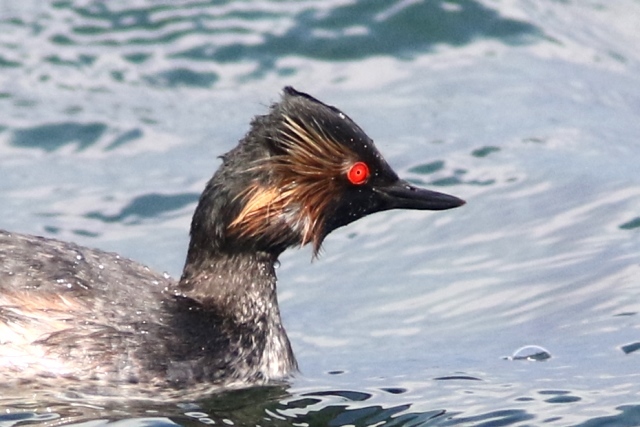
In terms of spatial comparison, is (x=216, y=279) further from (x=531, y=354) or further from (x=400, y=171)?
(x=400, y=171)

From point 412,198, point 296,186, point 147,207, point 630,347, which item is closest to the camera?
point 296,186

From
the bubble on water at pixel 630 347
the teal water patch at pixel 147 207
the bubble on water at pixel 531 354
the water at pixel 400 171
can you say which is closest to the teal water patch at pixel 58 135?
the water at pixel 400 171

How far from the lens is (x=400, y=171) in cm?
1218

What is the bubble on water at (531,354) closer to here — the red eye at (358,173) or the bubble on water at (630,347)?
the bubble on water at (630,347)

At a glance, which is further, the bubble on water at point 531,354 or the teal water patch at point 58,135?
the teal water patch at point 58,135

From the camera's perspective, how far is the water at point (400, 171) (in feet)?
26.8

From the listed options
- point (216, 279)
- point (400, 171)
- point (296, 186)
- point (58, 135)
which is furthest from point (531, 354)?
point (58, 135)

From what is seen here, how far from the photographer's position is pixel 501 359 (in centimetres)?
883

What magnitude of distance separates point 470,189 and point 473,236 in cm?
79

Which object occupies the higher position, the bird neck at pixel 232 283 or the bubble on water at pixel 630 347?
the bird neck at pixel 232 283

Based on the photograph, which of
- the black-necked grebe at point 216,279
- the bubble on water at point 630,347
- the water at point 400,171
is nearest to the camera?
the black-necked grebe at point 216,279

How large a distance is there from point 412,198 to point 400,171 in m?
3.89

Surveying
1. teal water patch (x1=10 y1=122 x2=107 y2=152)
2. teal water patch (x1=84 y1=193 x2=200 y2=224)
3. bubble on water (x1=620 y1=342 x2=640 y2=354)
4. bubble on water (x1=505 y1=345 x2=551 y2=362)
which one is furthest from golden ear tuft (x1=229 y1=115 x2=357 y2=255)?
teal water patch (x1=10 y1=122 x2=107 y2=152)

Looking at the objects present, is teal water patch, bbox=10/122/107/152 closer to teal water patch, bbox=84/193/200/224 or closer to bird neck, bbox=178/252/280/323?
teal water patch, bbox=84/193/200/224
